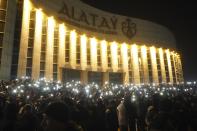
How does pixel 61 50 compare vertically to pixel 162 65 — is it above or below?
above

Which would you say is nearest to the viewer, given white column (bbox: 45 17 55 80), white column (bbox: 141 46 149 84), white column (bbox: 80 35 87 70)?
white column (bbox: 45 17 55 80)

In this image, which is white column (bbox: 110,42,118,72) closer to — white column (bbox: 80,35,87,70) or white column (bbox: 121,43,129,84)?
white column (bbox: 121,43,129,84)

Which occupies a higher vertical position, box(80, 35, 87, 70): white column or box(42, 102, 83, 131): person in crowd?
box(80, 35, 87, 70): white column

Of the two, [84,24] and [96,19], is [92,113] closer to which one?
[84,24]

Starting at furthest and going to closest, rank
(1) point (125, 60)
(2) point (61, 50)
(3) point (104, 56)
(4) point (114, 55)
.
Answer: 1. (1) point (125, 60)
2. (4) point (114, 55)
3. (3) point (104, 56)
4. (2) point (61, 50)

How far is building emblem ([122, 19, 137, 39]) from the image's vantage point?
40.2 meters

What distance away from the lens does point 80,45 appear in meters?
34.6

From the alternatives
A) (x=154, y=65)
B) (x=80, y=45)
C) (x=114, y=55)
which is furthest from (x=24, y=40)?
(x=154, y=65)

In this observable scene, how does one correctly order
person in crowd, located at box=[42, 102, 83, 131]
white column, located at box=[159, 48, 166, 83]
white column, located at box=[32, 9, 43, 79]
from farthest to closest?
white column, located at box=[159, 48, 166, 83] → white column, located at box=[32, 9, 43, 79] → person in crowd, located at box=[42, 102, 83, 131]

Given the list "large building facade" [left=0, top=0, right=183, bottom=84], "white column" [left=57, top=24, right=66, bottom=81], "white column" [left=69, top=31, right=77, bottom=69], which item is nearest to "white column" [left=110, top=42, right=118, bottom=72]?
"large building facade" [left=0, top=0, right=183, bottom=84]

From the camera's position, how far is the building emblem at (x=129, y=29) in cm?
4020

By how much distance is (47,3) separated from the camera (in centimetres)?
2867

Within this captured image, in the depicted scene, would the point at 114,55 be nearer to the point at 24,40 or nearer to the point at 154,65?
the point at 154,65

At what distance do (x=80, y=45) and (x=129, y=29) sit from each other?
11.6m
